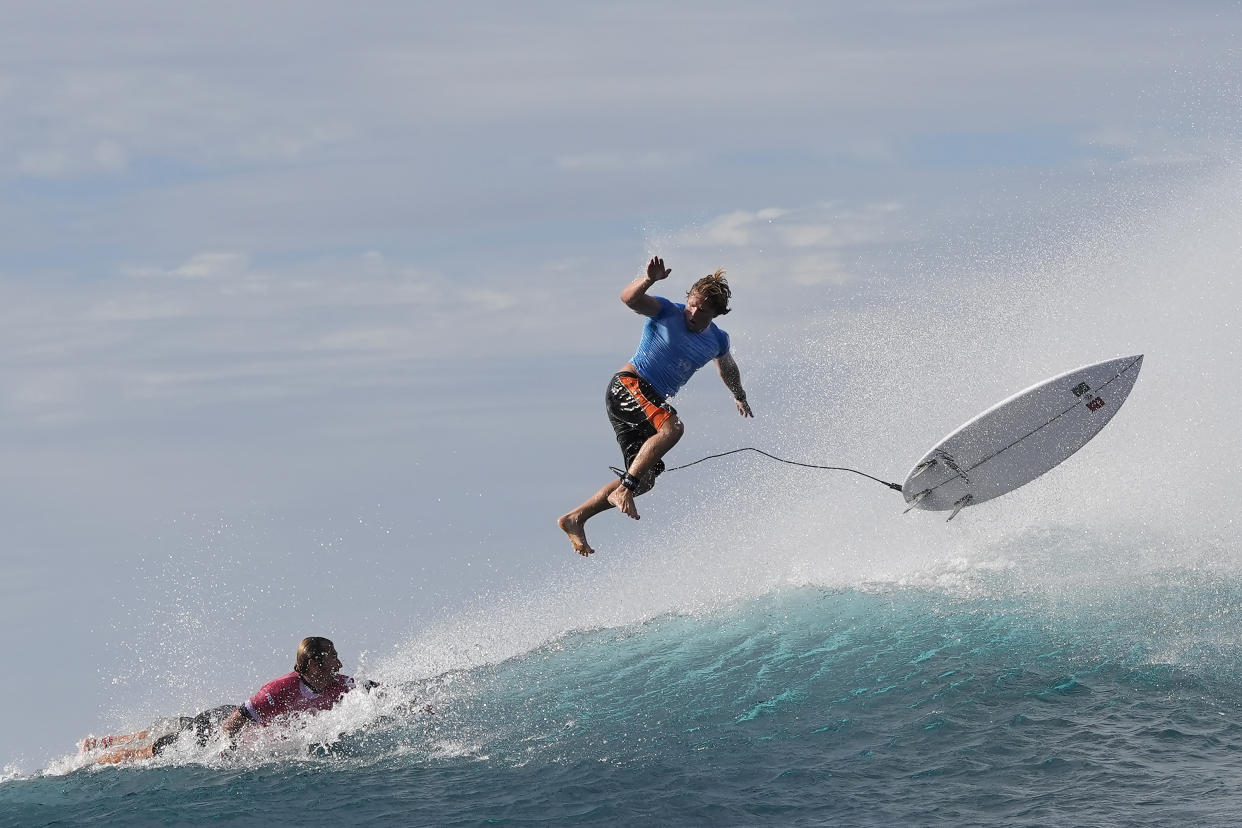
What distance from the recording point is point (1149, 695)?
1002cm

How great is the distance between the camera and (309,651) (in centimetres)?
1026

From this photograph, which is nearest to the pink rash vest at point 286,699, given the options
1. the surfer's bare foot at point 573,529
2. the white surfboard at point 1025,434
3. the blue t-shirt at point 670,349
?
the surfer's bare foot at point 573,529

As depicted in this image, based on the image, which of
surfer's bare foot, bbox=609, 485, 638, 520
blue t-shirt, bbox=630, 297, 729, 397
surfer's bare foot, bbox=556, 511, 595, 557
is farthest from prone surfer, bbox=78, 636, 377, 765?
blue t-shirt, bbox=630, 297, 729, 397

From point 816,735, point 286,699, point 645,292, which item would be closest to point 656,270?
point 645,292

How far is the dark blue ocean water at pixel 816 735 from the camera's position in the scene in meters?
8.33

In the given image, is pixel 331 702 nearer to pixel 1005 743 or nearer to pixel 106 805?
pixel 106 805

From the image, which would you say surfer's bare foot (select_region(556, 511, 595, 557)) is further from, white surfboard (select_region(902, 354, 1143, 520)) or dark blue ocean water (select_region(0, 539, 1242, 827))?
white surfboard (select_region(902, 354, 1143, 520))

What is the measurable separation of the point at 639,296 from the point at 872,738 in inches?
165

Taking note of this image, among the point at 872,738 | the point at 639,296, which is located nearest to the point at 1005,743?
the point at 872,738

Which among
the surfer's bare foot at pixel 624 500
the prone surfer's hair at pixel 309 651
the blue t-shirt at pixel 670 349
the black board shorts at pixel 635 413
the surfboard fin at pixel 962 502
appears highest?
the blue t-shirt at pixel 670 349

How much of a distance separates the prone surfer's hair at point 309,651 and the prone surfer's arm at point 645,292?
14.0ft

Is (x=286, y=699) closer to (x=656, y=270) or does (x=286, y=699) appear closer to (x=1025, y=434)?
(x=656, y=270)

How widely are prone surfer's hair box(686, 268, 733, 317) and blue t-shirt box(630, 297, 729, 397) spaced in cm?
27

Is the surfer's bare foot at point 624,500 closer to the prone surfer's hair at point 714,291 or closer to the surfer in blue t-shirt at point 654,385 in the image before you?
the surfer in blue t-shirt at point 654,385
